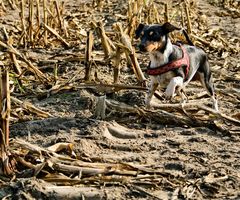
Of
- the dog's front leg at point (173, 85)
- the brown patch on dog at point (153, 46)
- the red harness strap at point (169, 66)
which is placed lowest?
the dog's front leg at point (173, 85)

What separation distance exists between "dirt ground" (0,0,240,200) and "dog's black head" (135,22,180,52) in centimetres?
65

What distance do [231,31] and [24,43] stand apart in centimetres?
374

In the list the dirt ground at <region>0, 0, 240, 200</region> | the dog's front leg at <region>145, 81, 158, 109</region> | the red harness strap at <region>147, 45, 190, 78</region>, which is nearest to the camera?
the dirt ground at <region>0, 0, 240, 200</region>

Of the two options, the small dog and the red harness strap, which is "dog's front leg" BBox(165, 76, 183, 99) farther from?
the red harness strap

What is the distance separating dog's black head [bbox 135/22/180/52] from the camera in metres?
5.73

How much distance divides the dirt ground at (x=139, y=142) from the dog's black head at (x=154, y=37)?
65cm

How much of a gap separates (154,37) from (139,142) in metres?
1.23

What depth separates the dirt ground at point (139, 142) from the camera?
406 centimetres

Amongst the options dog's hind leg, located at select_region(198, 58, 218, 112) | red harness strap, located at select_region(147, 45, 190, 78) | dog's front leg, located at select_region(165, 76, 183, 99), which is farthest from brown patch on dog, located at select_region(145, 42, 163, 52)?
dog's hind leg, located at select_region(198, 58, 218, 112)

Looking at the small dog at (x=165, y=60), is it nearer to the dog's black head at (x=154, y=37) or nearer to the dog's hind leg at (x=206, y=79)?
the dog's black head at (x=154, y=37)

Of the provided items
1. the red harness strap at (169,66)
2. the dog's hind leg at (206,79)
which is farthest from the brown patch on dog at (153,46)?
the dog's hind leg at (206,79)

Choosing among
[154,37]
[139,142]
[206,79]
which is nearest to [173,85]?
[154,37]

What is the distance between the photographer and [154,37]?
5.80m

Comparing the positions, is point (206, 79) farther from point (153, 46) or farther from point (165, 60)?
point (153, 46)
